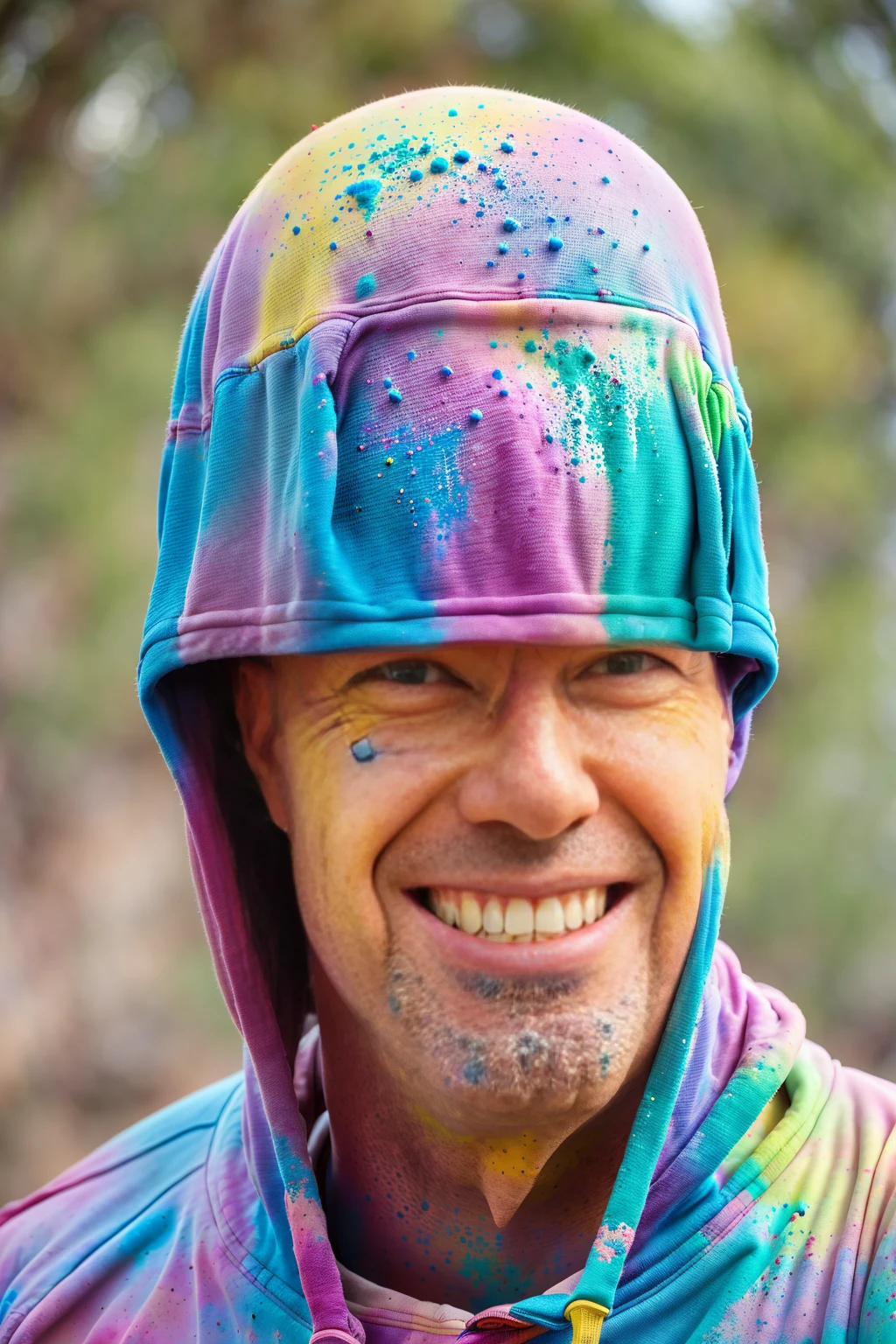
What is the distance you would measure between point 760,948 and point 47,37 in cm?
739

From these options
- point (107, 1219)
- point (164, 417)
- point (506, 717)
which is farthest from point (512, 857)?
point (164, 417)

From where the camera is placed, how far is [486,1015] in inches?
59.2

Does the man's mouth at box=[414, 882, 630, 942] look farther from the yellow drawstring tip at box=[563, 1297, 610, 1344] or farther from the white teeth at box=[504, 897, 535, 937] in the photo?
the yellow drawstring tip at box=[563, 1297, 610, 1344]

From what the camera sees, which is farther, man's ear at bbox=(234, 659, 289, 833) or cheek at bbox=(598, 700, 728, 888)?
man's ear at bbox=(234, 659, 289, 833)

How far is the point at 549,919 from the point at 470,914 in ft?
0.29

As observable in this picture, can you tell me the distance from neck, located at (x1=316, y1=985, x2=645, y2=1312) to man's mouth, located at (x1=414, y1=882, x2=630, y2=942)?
22 centimetres

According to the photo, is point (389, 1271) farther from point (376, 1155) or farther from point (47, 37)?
point (47, 37)

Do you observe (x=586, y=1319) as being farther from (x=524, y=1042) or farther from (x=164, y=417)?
(x=164, y=417)

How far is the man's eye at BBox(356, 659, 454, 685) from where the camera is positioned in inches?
61.0

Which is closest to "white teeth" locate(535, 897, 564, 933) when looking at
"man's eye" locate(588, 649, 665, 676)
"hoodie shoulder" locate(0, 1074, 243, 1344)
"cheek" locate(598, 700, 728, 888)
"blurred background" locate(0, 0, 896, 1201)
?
"cheek" locate(598, 700, 728, 888)

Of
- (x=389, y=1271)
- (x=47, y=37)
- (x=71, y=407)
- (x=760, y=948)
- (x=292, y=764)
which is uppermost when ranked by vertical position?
(x=47, y=37)

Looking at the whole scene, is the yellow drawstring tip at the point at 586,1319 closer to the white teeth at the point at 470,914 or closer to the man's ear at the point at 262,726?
the white teeth at the point at 470,914

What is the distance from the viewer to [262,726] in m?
1.76

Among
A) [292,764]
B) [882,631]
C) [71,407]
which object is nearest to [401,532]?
[292,764]
